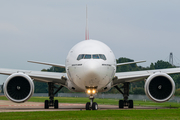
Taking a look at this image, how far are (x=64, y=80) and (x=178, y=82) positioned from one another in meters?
47.8

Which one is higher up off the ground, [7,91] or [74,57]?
[74,57]

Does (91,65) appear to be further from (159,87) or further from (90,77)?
(159,87)

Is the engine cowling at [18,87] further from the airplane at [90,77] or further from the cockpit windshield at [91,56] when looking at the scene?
the cockpit windshield at [91,56]

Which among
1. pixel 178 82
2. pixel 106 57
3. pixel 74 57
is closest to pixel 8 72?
pixel 74 57

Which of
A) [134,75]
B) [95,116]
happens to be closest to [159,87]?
[134,75]


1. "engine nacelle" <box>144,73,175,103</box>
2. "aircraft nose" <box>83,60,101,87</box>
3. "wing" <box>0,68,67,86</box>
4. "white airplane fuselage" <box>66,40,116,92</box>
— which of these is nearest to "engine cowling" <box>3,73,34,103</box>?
"wing" <box>0,68,67,86</box>

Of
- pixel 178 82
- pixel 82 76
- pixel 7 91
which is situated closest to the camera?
pixel 82 76

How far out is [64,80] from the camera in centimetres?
2039

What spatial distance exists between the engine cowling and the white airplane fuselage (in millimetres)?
2688

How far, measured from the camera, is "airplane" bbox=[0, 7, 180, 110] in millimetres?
16047

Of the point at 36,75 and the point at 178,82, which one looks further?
the point at 178,82

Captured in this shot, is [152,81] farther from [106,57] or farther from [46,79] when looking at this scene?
[46,79]

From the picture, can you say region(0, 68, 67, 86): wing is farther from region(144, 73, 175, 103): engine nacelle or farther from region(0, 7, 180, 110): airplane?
region(144, 73, 175, 103): engine nacelle

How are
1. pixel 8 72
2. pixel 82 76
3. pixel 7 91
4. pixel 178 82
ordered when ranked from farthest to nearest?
pixel 178 82, pixel 8 72, pixel 7 91, pixel 82 76
